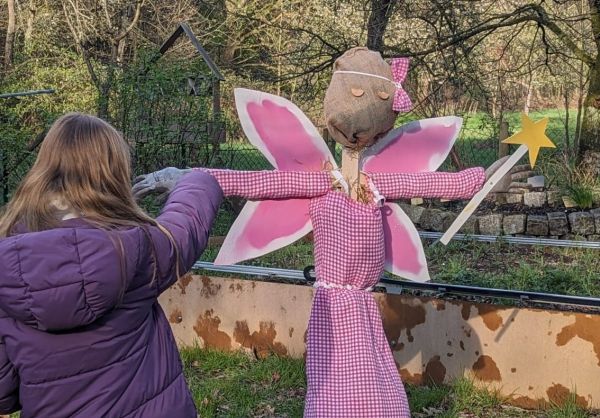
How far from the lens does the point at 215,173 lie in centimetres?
271

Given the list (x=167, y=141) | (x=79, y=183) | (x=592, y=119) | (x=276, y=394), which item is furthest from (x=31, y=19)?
(x=79, y=183)

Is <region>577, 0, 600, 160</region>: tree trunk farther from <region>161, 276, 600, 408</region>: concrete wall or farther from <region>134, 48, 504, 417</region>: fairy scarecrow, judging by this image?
<region>134, 48, 504, 417</region>: fairy scarecrow

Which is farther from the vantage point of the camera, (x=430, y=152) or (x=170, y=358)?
(x=430, y=152)

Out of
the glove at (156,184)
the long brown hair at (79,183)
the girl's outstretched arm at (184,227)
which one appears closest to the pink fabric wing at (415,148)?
the glove at (156,184)

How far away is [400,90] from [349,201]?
1.51 feet

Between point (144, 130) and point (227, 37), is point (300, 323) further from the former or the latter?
point (227, 37)

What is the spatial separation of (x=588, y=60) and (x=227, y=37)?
23.2ft

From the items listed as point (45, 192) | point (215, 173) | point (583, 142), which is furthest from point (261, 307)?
point (583, 142)

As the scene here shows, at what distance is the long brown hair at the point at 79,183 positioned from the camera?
1.76 meters

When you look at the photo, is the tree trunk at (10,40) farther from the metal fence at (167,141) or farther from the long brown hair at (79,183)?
the long brown hair at (79,183)

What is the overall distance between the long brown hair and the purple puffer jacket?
0.06 m

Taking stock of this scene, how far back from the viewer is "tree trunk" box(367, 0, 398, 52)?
7.57 metres

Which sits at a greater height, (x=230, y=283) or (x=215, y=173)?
(x=215, y=173)

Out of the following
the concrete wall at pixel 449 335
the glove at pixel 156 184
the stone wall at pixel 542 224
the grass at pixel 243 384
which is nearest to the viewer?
the glove at pixel 156 184
